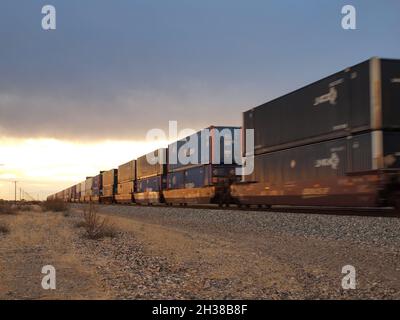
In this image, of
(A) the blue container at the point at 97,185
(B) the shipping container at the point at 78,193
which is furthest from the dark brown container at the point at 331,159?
(B) the shipping container at the point at 78,193

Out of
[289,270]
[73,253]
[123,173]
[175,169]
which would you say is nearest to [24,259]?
[73,253]

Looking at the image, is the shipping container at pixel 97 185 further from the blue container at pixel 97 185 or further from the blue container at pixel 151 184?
the blue container at pixel 151 184

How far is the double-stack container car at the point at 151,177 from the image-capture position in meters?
37.6

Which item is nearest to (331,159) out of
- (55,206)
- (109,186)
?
(55,206)

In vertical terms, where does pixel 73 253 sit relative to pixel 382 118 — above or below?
below

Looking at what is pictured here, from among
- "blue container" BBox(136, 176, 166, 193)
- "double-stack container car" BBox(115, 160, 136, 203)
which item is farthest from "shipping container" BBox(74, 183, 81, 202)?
"blue container" BBox(136, 176, 166, 193)

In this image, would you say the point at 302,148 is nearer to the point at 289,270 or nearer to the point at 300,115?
the point at 300,115

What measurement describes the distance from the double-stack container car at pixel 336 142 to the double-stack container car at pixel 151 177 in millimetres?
16841

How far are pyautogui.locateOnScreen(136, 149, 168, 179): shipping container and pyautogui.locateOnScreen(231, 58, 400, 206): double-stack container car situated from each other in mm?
16952

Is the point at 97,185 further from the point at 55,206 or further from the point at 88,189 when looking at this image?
the point at 55,206
